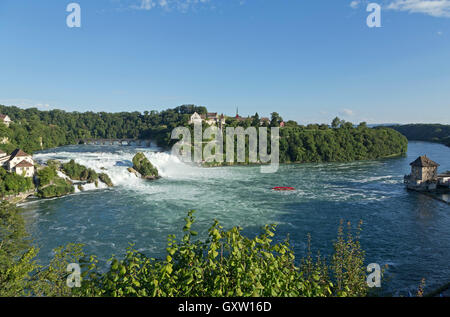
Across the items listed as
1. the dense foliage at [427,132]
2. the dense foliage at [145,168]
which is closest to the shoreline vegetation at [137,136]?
the dense foliage at [145,168]

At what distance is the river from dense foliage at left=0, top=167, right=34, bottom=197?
7.07 ft

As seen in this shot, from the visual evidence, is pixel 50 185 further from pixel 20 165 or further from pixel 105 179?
pixel 105 179

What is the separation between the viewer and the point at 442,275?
46.3 feet

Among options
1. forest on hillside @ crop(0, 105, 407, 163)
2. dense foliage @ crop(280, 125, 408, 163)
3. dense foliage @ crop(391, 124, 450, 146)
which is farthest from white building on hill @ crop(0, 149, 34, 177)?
dense foliage @ crop(391, 124, 450, 146)

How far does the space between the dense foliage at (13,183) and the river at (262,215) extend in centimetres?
215

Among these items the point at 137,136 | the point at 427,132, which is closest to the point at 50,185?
the point at 137,136

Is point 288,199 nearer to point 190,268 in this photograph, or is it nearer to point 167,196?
point 167,196

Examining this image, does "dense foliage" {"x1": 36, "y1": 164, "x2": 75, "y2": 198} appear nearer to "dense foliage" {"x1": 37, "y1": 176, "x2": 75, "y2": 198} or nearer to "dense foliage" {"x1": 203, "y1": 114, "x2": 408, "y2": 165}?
"dense foliage" {"x1": 37, "y1": 176, "x2": 75, "y2": 198}

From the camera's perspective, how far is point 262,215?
2344 cm

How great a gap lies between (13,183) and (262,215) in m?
25.0

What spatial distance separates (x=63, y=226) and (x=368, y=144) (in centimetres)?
7058

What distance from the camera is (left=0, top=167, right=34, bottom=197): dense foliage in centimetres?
2711
